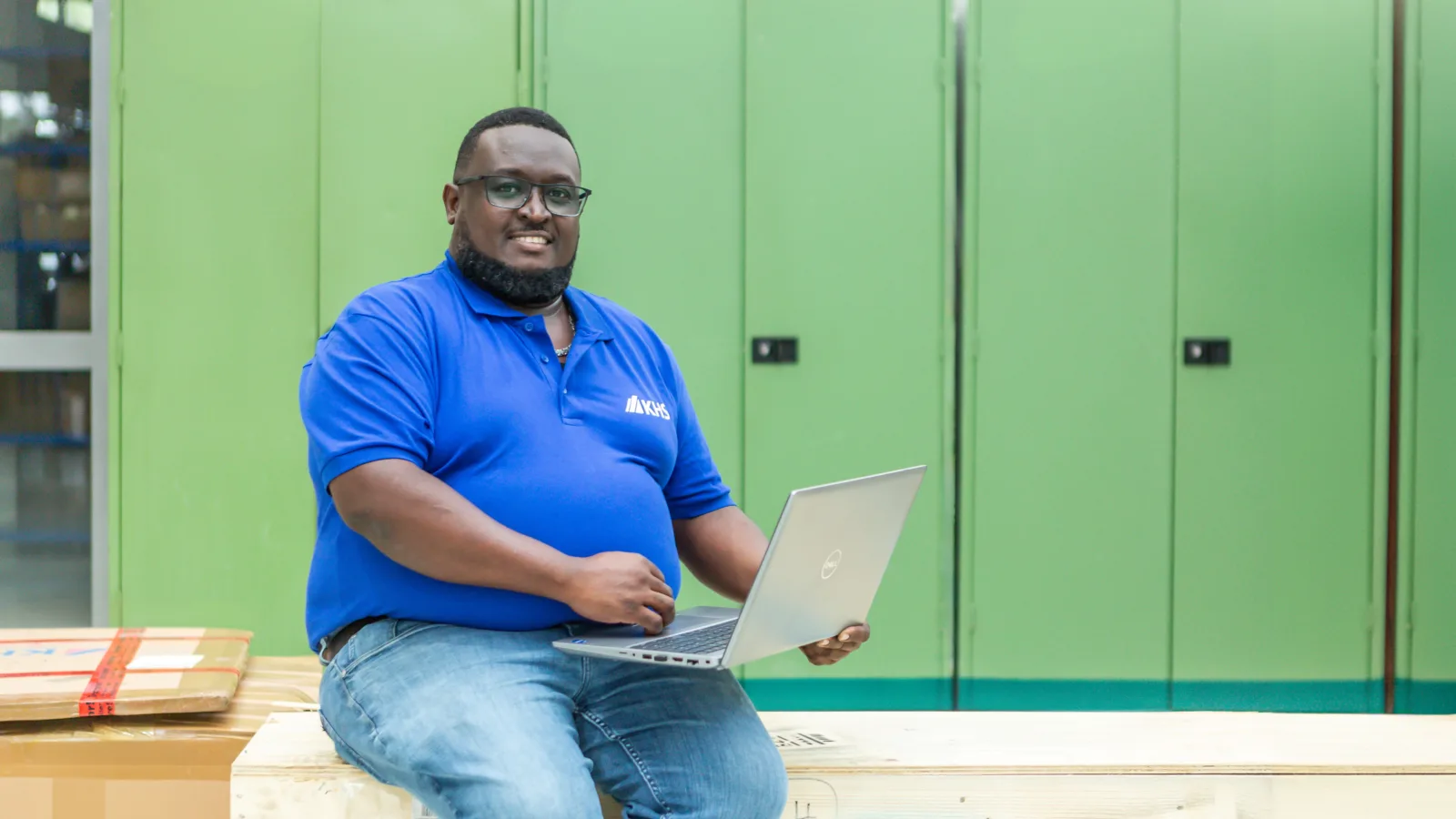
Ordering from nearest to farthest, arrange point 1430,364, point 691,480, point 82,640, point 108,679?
1. point 691,480
2. point 108,679
3. point 82,640
4. point 1430,364

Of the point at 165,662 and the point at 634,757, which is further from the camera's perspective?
the point at 165,662

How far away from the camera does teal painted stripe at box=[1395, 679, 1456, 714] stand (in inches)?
107

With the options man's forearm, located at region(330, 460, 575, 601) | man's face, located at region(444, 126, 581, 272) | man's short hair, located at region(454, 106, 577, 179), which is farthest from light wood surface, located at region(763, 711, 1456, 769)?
man's short hair, located at region(454, 106, 577, 179)

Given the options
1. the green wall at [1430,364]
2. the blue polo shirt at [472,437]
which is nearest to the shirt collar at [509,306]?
the blue polo shirt at [472,437]

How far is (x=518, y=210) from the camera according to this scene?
1.29m

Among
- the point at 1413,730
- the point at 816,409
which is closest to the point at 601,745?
the point at 1413,730

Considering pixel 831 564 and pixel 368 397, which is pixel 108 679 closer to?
pixel 368 397

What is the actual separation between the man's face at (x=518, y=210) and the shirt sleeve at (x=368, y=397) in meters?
0.18

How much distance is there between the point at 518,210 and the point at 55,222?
81.7 inches

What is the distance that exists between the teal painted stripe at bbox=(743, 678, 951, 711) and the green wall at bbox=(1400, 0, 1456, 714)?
1.20 metres

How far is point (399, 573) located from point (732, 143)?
1.78 meters

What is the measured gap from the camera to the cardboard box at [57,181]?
8.96 ft

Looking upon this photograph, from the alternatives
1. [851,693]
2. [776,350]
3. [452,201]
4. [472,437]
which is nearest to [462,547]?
[472,437]

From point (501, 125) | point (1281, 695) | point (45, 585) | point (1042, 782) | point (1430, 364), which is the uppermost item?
point (501, 125)
